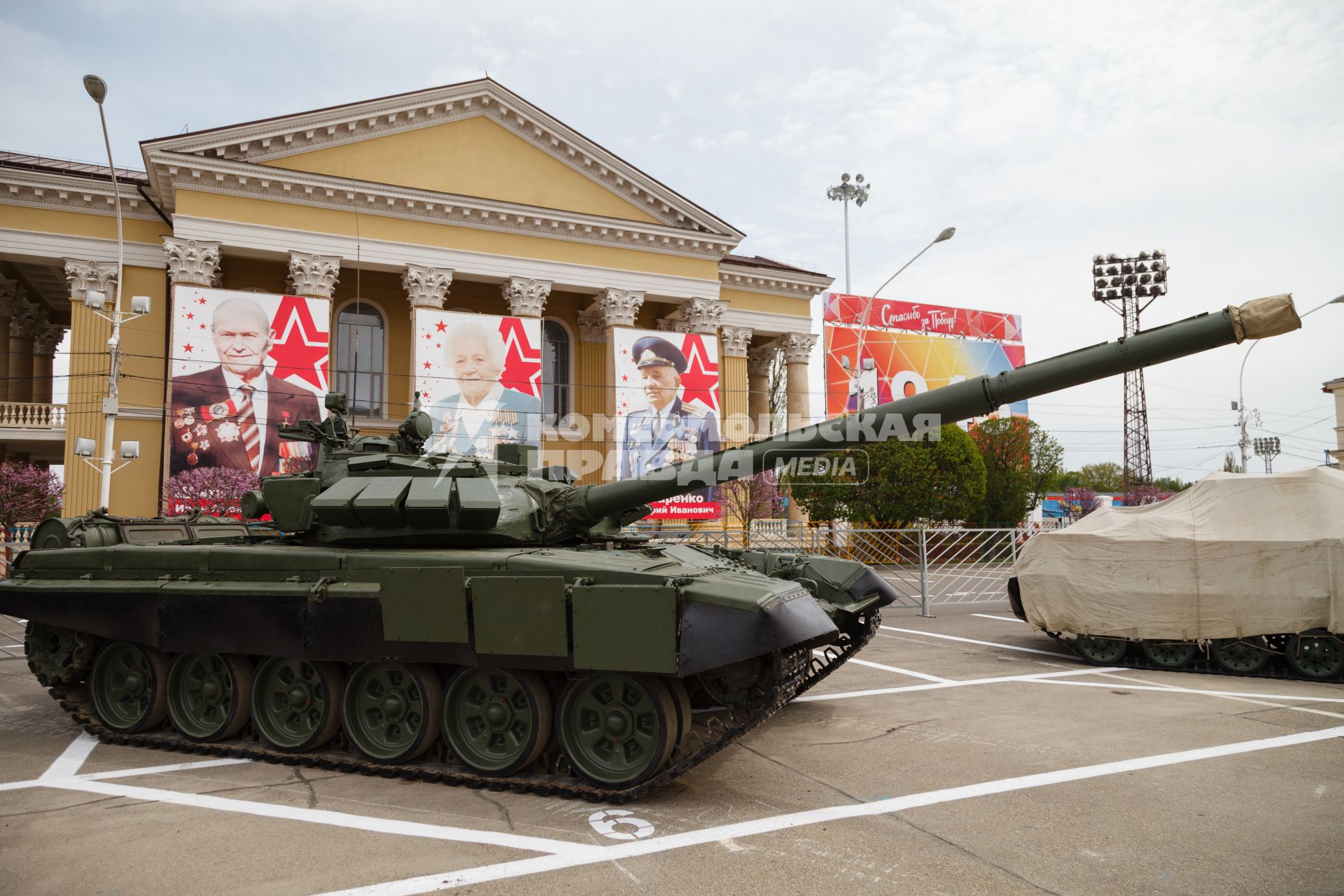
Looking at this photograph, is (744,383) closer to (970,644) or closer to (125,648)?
(970,644)

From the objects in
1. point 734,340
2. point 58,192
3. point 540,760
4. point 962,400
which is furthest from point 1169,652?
point 58,192

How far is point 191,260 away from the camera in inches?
947

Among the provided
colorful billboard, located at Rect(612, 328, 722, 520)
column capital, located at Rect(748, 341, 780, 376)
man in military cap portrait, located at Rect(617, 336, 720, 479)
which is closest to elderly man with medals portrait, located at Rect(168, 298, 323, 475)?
colorful billboard, located at Rect(612, 328, 722, 520)

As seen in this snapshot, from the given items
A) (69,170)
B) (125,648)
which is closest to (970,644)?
(125,648)

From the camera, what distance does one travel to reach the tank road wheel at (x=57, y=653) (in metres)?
8.00

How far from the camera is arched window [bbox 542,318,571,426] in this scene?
32.7 metres

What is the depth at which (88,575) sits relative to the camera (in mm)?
7910

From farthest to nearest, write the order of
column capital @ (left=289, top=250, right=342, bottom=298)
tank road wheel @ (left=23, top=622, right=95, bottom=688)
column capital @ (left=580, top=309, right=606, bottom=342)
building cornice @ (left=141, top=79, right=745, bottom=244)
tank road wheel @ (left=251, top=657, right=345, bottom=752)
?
column capital @ (left=580, top=309, right=606, bottom=342) → column capital @ (left=289, top=250, right=342, bottom=298) → building cornice @ (left=141, top=79, right=745, bottom=244) → tank road wheel @ (left=23, top=622, right=95, bottom=688) → tank road wheel @ (left=251, top=657, right=345, bottom=752)

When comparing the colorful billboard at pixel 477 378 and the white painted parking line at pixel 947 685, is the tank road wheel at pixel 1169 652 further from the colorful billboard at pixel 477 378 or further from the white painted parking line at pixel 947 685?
the colorful billboard at pixel 477 378

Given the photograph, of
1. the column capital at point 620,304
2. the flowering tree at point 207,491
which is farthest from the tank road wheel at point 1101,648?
the column capital at point 620,304

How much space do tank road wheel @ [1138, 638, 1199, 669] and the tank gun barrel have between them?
6304mm

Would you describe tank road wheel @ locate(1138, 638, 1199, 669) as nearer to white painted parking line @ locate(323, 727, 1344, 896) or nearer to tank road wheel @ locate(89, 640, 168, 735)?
white painted parking line @ locate(323, 727, 1344, 896)

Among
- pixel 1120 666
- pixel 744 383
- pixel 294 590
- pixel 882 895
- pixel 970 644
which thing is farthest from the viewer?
pixel 744 383

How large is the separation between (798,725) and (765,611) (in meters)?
2.99
